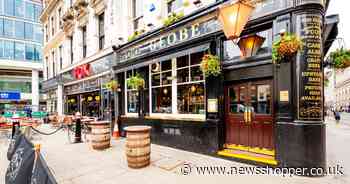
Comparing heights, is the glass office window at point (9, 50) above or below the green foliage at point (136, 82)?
above

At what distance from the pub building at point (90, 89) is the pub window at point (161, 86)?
3.09 metres

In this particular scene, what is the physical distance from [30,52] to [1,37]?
14.3 feet

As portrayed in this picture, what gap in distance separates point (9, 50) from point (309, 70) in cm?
4262

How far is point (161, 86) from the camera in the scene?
849cm

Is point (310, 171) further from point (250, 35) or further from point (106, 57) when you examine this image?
point (106, 57)

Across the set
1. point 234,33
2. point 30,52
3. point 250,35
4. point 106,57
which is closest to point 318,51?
point 250,35

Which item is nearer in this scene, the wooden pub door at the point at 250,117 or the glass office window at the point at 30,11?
the wooden pub door at the point at 250,117

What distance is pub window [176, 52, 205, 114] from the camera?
7.02 m

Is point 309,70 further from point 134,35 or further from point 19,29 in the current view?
point 19,29

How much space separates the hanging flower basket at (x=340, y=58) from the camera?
511cm

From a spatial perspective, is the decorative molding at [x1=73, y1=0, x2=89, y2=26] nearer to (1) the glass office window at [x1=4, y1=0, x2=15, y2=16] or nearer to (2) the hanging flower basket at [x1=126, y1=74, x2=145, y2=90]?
(2) the hanging flower basket at [x1=126, y1=74, x2=145, y2=90]

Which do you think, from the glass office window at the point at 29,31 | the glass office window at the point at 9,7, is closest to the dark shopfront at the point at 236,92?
the glass office window at the point at 9,7

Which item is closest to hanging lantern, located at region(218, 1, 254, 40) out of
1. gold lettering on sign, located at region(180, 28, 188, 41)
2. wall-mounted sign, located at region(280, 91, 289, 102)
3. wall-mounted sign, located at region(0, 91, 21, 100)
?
wall-mounted sign, located at region(280, 91, 289, 102)

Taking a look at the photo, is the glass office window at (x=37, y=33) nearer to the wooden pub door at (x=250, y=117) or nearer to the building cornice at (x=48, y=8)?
the building cornice at (x=48, y=8)
